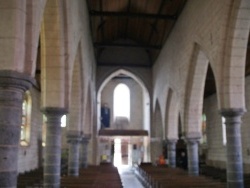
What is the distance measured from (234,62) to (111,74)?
14.9 metres

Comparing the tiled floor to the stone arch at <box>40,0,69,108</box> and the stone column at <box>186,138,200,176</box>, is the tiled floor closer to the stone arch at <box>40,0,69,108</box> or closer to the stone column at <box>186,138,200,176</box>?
the stone column at <box>186,138,200,176</box>

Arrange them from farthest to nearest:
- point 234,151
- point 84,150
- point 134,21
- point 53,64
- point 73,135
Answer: point 134,21, point 84,150, point 73,135, point 234,151, point 53,64

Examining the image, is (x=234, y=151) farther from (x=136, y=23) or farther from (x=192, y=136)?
(x=136, y=23)

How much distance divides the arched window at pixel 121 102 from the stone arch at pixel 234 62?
67.0 ft

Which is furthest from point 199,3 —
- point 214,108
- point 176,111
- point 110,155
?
point 110,155

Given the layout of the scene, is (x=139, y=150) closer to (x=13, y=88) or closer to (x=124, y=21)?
(x=124, y=21)

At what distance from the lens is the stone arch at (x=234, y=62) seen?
29.7 feet

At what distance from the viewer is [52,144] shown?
26.9 ft

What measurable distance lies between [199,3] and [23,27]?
30.1 feet

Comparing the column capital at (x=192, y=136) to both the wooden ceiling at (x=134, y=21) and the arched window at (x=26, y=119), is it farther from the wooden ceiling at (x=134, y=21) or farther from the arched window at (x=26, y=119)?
the arched window at (x=26, y=119)

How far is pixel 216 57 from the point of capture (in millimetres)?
10117

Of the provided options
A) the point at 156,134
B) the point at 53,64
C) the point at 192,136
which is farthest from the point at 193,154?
the point at 156,134

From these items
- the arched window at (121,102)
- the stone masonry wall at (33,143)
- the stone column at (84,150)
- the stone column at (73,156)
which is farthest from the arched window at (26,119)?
the arched window at (121,102)

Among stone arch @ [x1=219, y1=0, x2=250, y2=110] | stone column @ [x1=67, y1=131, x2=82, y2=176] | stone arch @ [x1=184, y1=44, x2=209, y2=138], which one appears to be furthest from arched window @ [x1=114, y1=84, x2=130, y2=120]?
stone arch @ [x1=219, y1=0, x2=250, y2=110]
